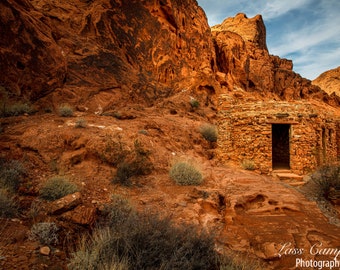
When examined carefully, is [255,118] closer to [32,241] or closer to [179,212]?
[179,212]

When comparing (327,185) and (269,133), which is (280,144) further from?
(327,185)

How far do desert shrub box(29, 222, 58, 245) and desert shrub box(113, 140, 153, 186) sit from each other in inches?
99.0

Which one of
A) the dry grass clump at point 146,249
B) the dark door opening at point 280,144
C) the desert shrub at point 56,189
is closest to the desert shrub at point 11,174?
the desert shrub at point 56,189

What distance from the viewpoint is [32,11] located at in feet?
37.4

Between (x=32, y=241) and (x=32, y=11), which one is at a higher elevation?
(x=32, y=11)

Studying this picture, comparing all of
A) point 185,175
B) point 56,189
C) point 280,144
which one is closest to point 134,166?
point 185,175

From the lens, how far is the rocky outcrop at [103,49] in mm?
9461

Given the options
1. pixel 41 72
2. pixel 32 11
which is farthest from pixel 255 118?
pixel 32 11

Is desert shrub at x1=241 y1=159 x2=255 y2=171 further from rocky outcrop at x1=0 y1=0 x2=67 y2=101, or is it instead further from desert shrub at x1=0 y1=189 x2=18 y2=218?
rocky outcrop at x1=0 y1=0 x2=67 y2=101

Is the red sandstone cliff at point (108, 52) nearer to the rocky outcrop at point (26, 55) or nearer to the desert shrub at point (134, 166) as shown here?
the rocky outcrop at point (26, 55)

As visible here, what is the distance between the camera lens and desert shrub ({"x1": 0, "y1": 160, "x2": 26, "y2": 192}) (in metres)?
3.78

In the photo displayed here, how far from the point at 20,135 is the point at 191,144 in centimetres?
628

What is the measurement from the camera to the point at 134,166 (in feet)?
19.4

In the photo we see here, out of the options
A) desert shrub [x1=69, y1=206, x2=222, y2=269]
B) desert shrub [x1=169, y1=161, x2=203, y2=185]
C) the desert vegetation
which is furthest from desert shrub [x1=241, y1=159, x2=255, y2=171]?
desert shrub [x1=69, y1=206, x2=222, y2=269]
